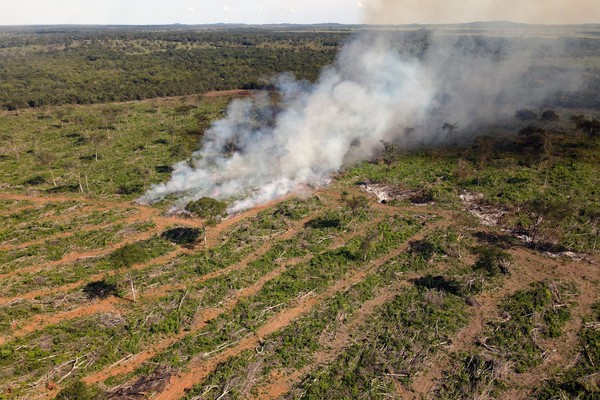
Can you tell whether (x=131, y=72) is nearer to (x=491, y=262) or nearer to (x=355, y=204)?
(x=355, y=204)

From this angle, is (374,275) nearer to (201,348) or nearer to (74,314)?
(201,348)

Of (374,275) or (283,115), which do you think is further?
(283,115)

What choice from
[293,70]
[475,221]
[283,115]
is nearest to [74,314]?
[475,221]

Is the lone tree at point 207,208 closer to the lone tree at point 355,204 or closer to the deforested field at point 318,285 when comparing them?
the deforested field at point 318,285

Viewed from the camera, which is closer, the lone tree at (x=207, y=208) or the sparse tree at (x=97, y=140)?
the lone tree at (x=207, y=208)

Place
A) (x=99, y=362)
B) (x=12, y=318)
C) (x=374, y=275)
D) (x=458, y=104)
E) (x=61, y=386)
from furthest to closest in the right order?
(x=458, y=104)
(x=374, y=275)
(x=12, y=318)
(x=99, y=362)
(x=61, y=386)

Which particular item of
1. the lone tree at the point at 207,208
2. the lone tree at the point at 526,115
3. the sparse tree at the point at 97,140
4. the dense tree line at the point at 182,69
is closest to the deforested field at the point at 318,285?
the lone tree at the point at 207,208
